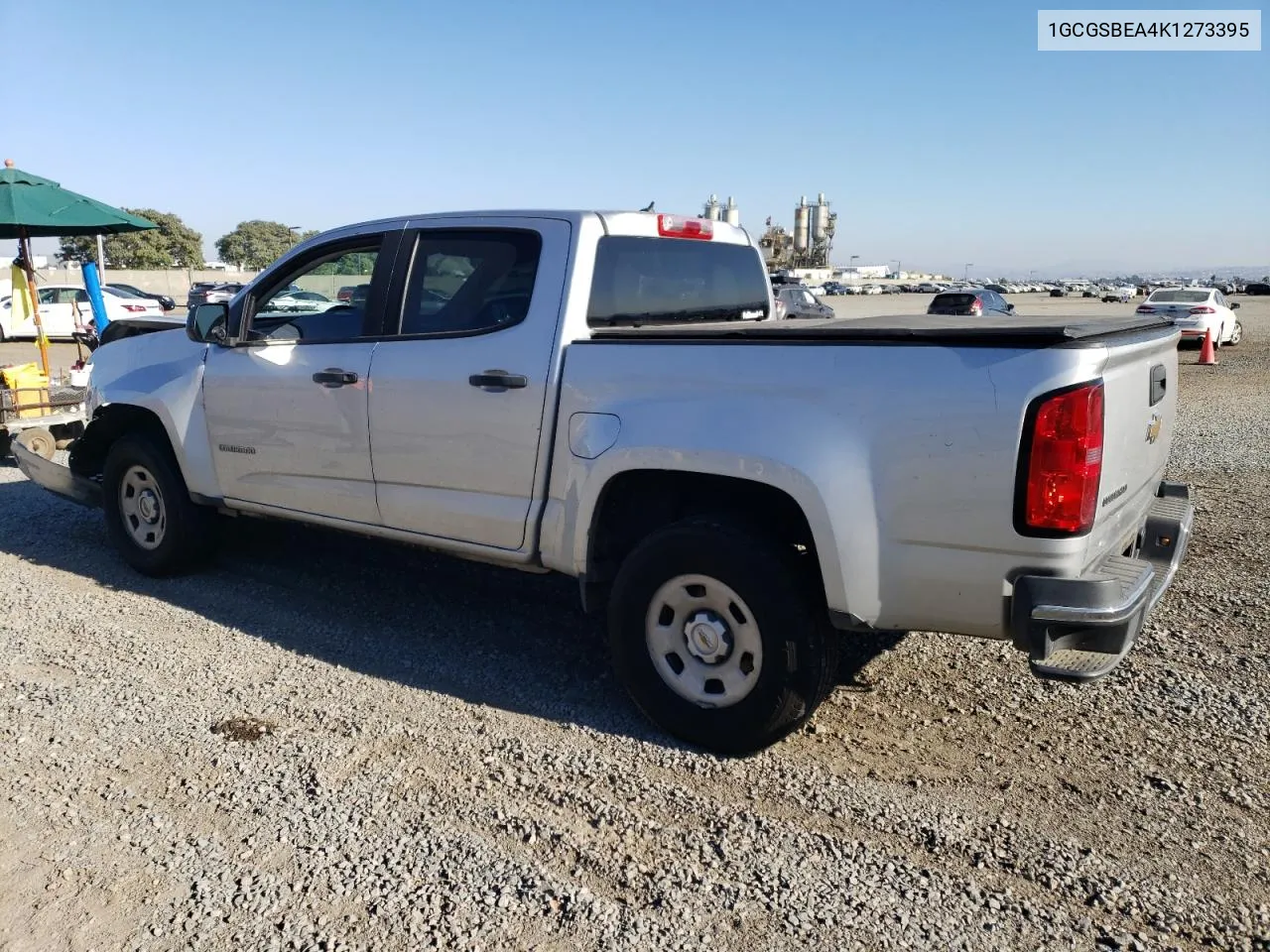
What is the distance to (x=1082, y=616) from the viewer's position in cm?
299

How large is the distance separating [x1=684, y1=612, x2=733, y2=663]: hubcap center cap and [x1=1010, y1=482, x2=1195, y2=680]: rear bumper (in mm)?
1020

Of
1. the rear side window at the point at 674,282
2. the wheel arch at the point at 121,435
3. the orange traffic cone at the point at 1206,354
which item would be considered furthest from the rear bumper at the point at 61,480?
the orange traffic cone at the point at 1206,354

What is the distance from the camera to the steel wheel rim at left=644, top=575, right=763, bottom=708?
3609mm

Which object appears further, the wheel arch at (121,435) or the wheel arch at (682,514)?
the wheel arch at (121,435)

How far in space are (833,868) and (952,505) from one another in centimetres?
117

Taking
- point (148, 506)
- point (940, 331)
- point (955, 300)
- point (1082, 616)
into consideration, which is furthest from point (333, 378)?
point (955, 300)

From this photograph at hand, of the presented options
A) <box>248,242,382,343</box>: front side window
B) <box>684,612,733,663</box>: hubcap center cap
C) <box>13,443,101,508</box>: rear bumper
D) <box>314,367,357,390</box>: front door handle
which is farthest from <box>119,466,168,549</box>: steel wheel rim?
<box>684,612,733,663</box>: hubcap center cap

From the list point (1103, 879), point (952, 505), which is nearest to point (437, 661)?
point (952, 505)

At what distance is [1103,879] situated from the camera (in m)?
2.91

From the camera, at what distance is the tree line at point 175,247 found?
83.1 metres

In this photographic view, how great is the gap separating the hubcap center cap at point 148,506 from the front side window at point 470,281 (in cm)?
225

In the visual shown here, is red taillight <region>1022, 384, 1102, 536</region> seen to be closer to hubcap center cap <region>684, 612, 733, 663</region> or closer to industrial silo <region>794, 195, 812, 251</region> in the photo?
hubcap center cap <region>684, 612, 733, 663</region>

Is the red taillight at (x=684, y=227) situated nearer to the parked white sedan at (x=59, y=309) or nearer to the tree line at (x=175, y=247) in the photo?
the parked white sedan at (x=59, y=309)

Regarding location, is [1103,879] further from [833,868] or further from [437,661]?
[437,661]
